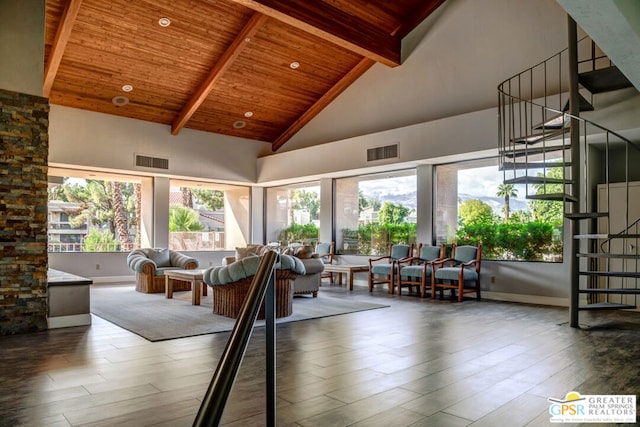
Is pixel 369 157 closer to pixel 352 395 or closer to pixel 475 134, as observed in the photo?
pixel 475 134

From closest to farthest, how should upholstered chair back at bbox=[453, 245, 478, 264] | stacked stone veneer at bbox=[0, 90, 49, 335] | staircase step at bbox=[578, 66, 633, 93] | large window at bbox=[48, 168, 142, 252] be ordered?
stacked stone veneer at bbox=[0, 90, 49, 335] → staircase step at bbox=[578, 66, 633, 93] → upholstered chair back at bbox=[453, 245, 478, 264] → large window at bbox=[48, 168, 142, 252]

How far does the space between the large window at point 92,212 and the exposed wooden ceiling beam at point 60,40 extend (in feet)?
7.38

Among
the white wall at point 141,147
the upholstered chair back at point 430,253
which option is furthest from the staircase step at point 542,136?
the white wall at point 141,147

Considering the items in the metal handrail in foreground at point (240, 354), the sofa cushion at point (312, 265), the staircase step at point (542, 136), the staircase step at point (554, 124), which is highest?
the staircase step at point (554, 124)

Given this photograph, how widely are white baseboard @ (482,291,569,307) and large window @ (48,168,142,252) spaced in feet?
25.7

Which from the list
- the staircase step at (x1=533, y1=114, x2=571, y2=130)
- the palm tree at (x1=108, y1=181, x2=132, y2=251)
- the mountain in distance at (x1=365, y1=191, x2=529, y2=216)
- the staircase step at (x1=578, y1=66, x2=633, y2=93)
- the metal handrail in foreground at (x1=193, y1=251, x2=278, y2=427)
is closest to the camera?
the metal handrail in foreground at (x1=193, y1=251, x2=278, y2=427)

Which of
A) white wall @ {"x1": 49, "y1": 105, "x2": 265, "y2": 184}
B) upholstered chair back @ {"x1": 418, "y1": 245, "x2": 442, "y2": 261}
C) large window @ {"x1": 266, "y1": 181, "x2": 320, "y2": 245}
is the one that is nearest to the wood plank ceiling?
white wall @ {"x1": 49, "y1": 105, "x2": 265, "y2": 184}

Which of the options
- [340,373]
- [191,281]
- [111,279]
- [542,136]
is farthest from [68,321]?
[542,136]

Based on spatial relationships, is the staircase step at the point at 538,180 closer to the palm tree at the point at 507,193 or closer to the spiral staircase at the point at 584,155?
the spiral staircase at the point at 584,155

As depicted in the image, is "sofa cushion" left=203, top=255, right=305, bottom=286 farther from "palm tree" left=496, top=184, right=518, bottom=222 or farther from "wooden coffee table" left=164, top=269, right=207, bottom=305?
"palm tree" left=496, top=184, right=518, bottom=222

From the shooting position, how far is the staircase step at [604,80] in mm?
5348

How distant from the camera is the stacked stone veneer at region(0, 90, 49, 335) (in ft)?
15.4

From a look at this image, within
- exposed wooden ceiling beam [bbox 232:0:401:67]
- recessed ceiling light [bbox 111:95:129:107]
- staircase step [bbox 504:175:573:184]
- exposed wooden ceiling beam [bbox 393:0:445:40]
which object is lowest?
staircase step [bbox 504:175:573:184]

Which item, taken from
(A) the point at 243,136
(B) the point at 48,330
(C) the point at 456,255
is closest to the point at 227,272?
(B) the point at 48,330
